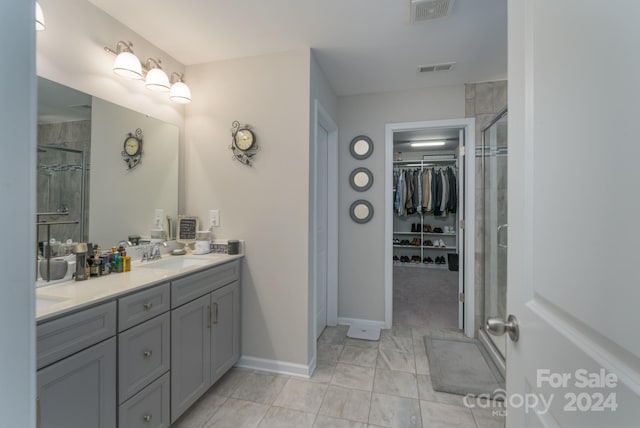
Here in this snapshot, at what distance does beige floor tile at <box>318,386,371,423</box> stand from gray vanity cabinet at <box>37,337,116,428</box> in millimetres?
1201

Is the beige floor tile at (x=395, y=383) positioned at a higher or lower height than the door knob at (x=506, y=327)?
lower

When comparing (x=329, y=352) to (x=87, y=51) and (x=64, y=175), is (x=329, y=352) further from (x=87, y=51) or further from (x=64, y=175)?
(x=87, y=51)

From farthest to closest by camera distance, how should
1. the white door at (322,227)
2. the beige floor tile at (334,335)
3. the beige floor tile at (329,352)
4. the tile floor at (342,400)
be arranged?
1. the white door at (322,227)
2. the beige floor tile at (334,335)
3. the beige floor tile at (329,352)
4. the tile floor at (342,400)

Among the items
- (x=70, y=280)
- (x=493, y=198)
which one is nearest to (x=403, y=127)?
(x=493, y=198)

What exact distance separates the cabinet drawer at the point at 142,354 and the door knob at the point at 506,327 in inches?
59.9

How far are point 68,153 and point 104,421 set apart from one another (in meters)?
1.40

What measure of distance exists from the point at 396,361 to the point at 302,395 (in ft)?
2.97

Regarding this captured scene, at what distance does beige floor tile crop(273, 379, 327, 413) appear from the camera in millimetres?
1889

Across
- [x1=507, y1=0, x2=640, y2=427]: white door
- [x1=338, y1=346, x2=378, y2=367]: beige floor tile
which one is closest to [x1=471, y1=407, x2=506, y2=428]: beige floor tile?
[x1=338, y1=346, x2=378, y2=367]: beige floor tile

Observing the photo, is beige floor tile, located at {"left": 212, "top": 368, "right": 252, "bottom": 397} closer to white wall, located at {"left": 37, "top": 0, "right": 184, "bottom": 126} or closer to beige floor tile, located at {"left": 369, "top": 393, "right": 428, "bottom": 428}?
beige floor tile, located at {"left": 369, "top": 393, "right": 428, "bottom": 428}

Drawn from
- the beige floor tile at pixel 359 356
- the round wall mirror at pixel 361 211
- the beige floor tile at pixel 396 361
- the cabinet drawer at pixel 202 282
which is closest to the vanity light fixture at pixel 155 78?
the cabinet drawer at pixel 202 282

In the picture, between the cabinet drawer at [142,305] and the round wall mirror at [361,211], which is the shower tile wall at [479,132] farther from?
the cabinet drawer at [142,305]

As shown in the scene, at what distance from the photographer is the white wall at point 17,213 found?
367mm

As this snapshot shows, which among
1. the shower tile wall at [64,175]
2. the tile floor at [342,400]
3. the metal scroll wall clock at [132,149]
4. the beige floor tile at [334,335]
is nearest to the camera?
the shower tile wall at [64,175]
